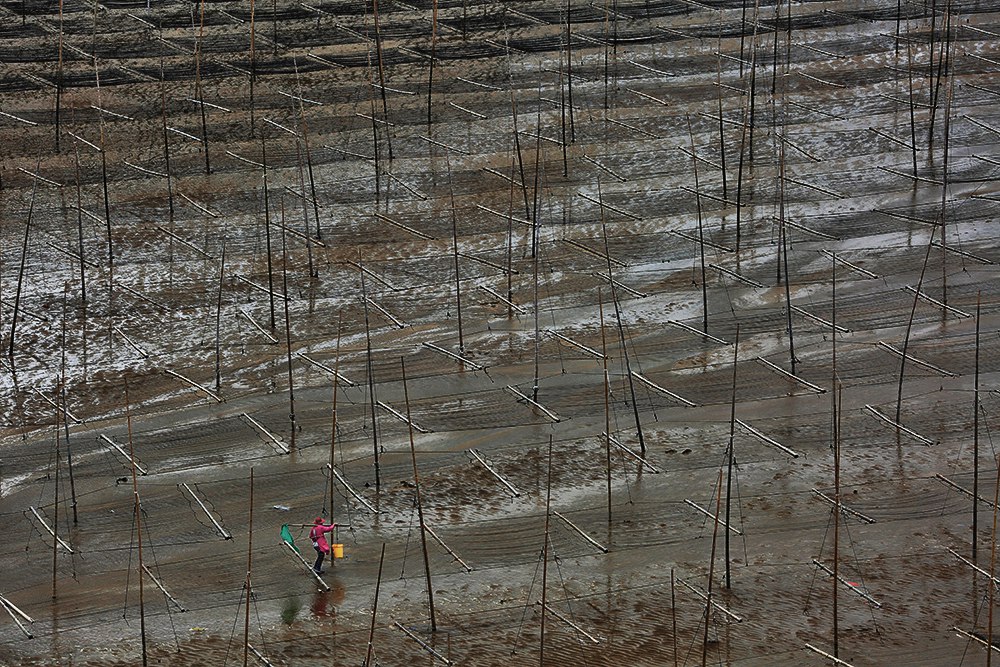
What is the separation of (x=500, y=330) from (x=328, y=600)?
14.0 ft

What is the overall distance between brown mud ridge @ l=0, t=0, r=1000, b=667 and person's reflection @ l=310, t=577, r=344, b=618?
0.03 metres

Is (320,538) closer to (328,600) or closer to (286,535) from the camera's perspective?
(286,535)

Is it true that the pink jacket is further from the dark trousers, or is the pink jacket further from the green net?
the green net

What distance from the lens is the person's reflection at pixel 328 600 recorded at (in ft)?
35.2

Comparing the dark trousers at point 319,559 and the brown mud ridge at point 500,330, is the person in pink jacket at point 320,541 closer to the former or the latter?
the dark trousers at point 319,559

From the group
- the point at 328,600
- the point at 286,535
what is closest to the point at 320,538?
the point at 286,535

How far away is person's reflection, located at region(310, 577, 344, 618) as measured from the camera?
35.2 feet

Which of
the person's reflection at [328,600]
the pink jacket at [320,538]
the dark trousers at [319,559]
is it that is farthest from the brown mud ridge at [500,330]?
the pink jacket at [320,538]

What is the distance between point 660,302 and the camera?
1492 centimetres

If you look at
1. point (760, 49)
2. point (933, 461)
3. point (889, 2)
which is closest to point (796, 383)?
point (933, 461)

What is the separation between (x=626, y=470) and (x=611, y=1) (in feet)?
33.0

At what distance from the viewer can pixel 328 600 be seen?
1088cm

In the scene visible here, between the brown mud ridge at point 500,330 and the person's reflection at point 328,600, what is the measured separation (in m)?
0.03

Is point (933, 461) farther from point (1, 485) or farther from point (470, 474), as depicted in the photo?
point (1, 485)
